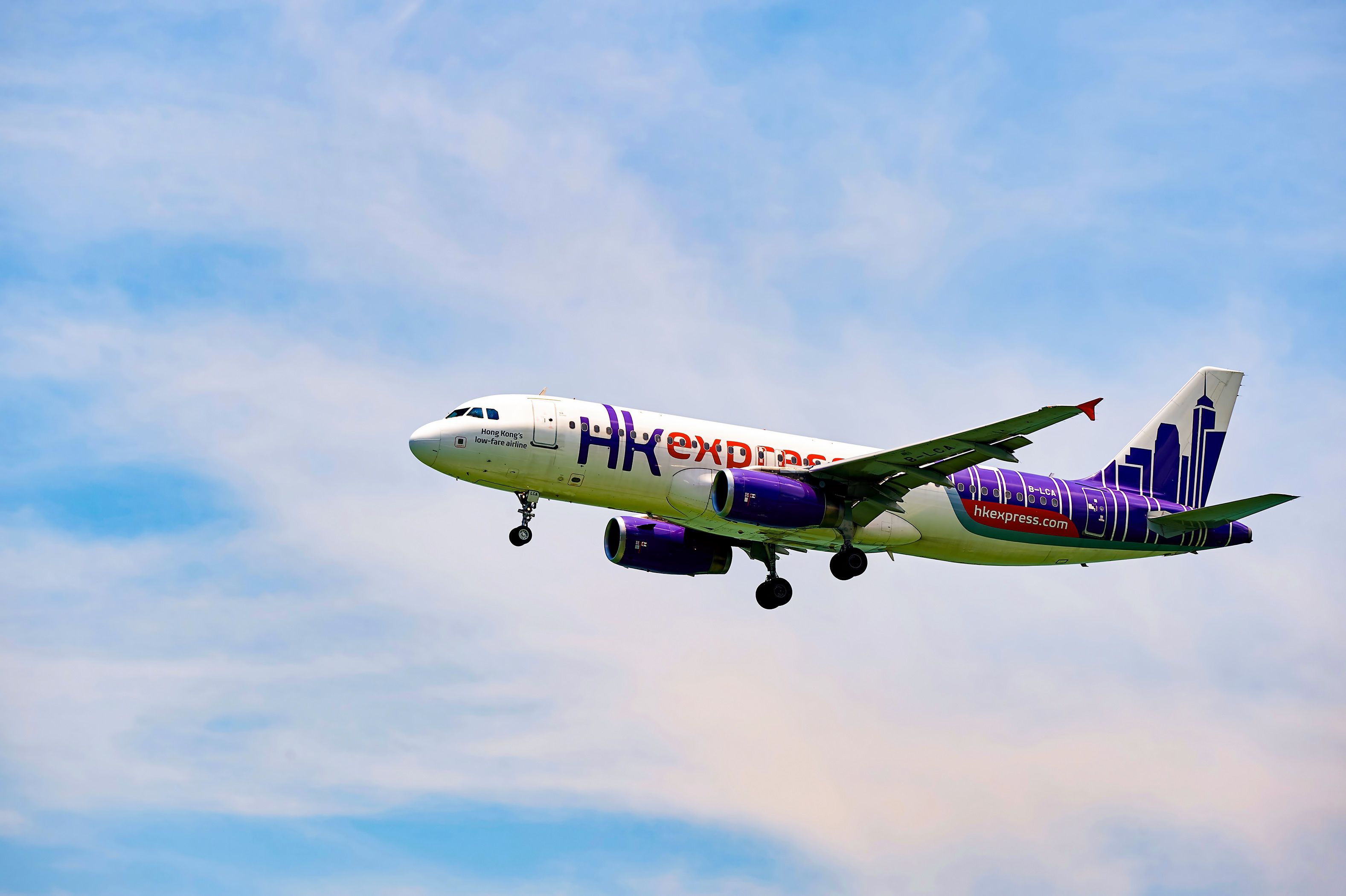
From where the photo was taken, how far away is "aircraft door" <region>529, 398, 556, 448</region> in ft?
131

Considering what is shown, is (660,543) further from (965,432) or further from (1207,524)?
(1207,524)

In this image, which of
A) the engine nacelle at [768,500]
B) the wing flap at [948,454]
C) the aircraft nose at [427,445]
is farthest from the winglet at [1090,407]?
the aircraft nose at [427,445]

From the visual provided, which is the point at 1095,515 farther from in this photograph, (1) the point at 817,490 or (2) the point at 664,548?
(2) the point at 664,548

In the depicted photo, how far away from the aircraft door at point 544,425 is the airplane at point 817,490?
0.05m

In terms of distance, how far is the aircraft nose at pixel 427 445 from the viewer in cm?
3966

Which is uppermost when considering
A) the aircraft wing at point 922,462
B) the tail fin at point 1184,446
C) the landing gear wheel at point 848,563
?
the tail fin at point 1184,446

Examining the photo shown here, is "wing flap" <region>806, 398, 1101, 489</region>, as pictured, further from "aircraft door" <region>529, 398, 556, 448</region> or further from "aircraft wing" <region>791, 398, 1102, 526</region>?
"aircraft door" <region>529, 398, 556, 448</region>

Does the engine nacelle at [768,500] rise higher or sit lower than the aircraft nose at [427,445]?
lower

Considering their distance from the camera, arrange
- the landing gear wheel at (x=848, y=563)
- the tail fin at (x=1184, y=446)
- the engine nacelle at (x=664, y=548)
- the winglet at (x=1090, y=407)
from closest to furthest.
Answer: the winglet at (x=1090, y=407), the landing gear wheel at (x=848, y=563), the engine nacelle at (x=664, y=548), the tail fin at (x=1184, y=446)

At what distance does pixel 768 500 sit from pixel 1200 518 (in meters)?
16.5

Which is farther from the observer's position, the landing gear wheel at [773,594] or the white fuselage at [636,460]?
the landing gear wheel at [773,594]

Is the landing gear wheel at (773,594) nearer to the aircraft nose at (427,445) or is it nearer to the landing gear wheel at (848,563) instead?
the landing gear wheel at (848,563)

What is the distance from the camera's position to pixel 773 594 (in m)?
46.9

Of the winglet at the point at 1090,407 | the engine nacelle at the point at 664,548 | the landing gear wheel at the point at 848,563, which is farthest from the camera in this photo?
the engine nacelle at the point at 664,548
